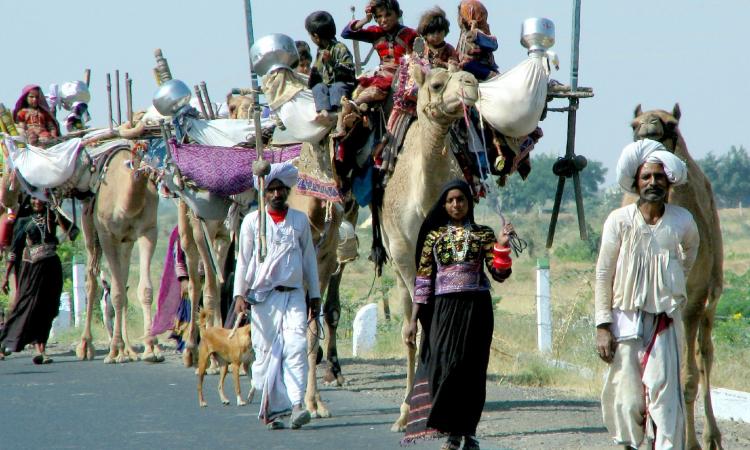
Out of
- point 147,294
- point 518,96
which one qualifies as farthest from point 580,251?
point 518,96

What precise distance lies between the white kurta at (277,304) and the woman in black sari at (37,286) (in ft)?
24.4

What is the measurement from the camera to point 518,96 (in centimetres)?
1058

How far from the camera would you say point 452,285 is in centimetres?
961

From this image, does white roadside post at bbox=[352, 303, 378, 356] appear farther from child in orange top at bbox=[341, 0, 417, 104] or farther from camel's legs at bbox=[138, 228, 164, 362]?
child in orange top at bbox=[341, 0, 417, 104]

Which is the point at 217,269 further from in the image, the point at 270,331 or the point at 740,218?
the point at 740,218

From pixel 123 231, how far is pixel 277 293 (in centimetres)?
665

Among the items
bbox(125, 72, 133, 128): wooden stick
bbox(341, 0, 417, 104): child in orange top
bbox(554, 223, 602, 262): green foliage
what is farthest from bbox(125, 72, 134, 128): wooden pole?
bbox(554, 223, 602, 262): green foliage

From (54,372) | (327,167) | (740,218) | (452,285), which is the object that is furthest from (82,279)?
(740,218)

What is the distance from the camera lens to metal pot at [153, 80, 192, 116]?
14945 millimetres

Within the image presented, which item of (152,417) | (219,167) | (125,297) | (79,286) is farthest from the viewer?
(79,286)

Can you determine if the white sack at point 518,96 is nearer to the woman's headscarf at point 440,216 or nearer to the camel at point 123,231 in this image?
the woman's headscarf at point 440,216

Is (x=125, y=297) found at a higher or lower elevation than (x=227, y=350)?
higher

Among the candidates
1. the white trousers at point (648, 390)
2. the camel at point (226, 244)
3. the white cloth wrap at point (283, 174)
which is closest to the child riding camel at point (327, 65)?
the camel at point (226, 244)

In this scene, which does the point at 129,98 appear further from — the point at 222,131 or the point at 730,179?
the point at 730,179
